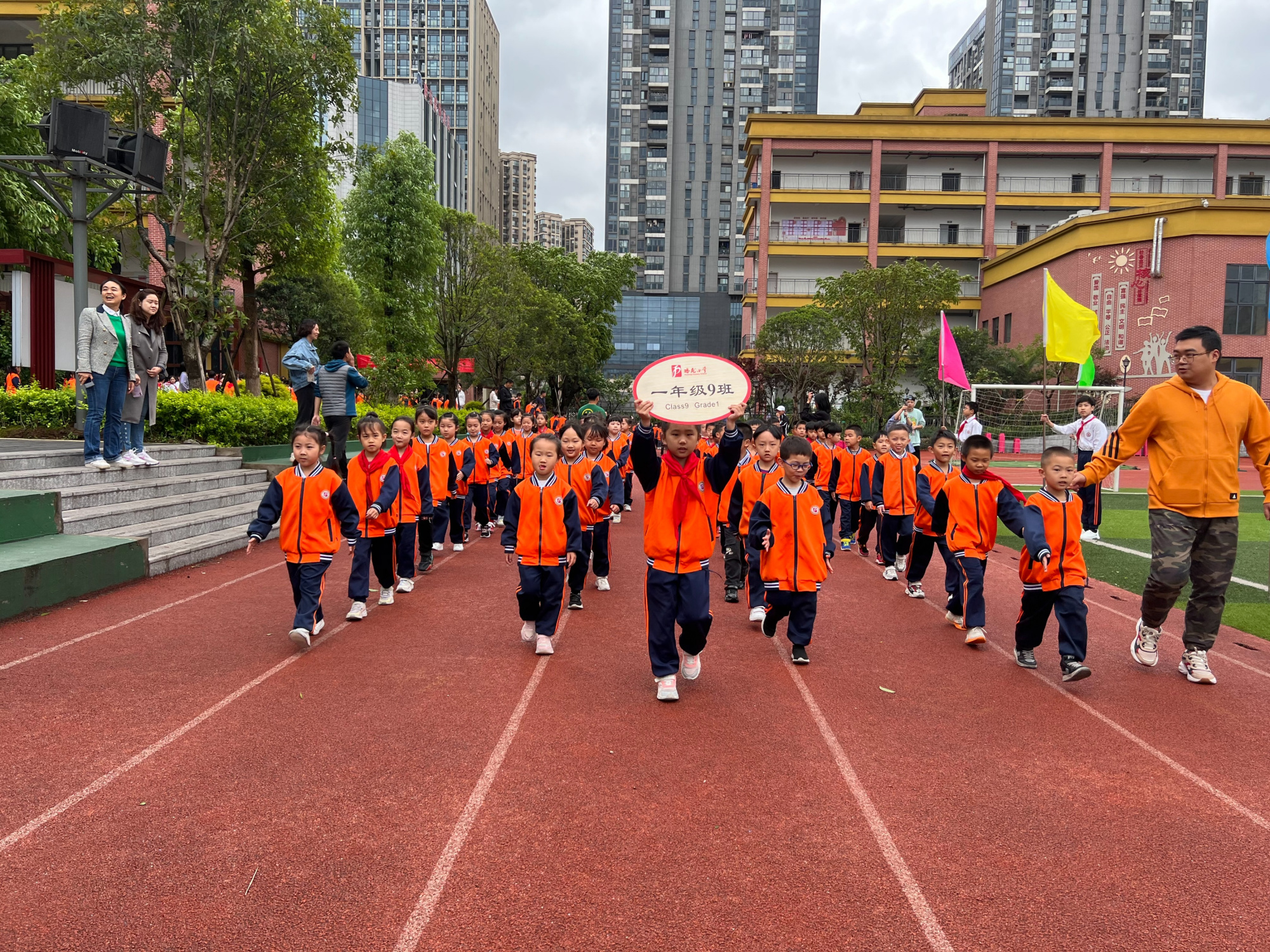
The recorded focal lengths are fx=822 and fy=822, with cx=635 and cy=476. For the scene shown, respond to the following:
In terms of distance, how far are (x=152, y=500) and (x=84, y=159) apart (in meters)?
4.31

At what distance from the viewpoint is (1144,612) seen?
17.6ft

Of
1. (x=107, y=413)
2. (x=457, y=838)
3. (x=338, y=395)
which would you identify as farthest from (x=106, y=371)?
(x=457, y=838)

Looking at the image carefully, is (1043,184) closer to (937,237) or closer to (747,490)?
(937,237)

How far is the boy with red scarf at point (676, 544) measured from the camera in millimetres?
4641

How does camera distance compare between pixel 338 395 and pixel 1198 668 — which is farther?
pixel 338 395

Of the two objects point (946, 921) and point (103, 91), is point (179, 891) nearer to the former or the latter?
point (946, 921)

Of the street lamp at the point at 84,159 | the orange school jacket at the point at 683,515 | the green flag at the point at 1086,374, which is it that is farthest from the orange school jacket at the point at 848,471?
the green flag at the point at 1086,374

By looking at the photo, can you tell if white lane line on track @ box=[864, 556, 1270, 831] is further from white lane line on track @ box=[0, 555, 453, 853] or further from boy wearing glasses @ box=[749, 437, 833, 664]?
white lane line on track @ box=[0, 555, 453, 853]

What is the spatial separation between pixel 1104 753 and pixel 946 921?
1924 mm

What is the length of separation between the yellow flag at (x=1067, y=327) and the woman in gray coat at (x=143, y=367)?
48.2 feet

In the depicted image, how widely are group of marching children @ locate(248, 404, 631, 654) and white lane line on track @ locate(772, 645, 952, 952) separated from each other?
200 centimetres

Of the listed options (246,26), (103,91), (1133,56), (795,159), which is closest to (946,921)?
(246,26)

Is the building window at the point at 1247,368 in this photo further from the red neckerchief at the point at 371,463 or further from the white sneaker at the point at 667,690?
the white sneaker at the point at 667,690

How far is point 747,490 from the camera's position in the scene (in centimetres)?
696
